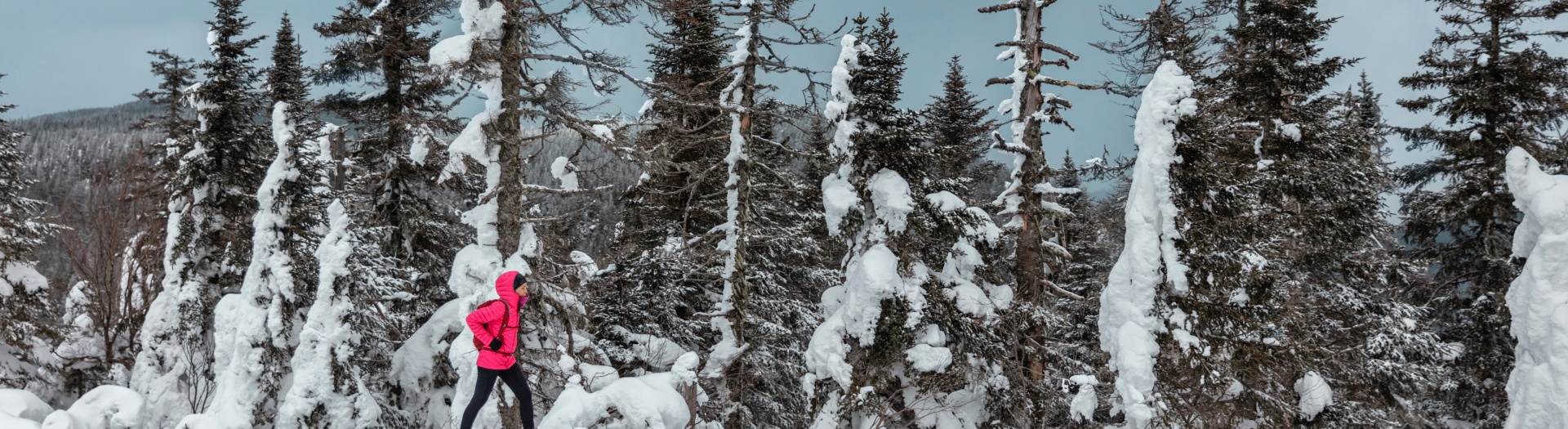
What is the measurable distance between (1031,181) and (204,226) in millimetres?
16408

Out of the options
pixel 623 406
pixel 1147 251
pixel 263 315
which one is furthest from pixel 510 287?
pixel 1147 251

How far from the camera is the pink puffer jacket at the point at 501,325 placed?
7.20 meters

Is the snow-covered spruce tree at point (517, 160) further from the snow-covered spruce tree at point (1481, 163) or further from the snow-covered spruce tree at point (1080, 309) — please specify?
the snow-covered spruce tree at point (1481, 163)

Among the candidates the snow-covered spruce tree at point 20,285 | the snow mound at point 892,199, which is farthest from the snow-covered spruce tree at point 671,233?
the snow-covered spruce tree at point 20,285

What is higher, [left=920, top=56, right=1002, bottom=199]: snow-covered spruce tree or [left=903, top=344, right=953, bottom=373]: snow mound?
[left=920, top=56, right=1002, bottom=199]: snow-covered spruce tree

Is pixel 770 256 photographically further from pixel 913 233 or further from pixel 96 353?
pixel 96 353

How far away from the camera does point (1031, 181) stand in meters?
12.1

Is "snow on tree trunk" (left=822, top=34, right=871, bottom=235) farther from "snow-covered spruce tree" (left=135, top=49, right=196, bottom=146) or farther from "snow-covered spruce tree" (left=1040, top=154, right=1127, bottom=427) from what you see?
"snow-covered spruce tree" (left=135, top=49, right=196, bottom=146)

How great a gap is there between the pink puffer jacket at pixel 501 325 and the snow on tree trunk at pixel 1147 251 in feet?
24.3

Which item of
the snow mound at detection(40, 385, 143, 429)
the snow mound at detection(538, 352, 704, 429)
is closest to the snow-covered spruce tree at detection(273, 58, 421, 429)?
the snow mound at detection(40, 385, 143, 429)

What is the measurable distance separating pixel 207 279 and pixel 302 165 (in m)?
5.80

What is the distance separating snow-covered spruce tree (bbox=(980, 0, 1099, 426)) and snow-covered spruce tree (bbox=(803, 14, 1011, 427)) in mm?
876

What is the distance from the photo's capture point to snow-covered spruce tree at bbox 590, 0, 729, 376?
13430 millimetres

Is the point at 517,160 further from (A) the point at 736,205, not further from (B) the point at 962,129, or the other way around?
(B) the point at 962,129
